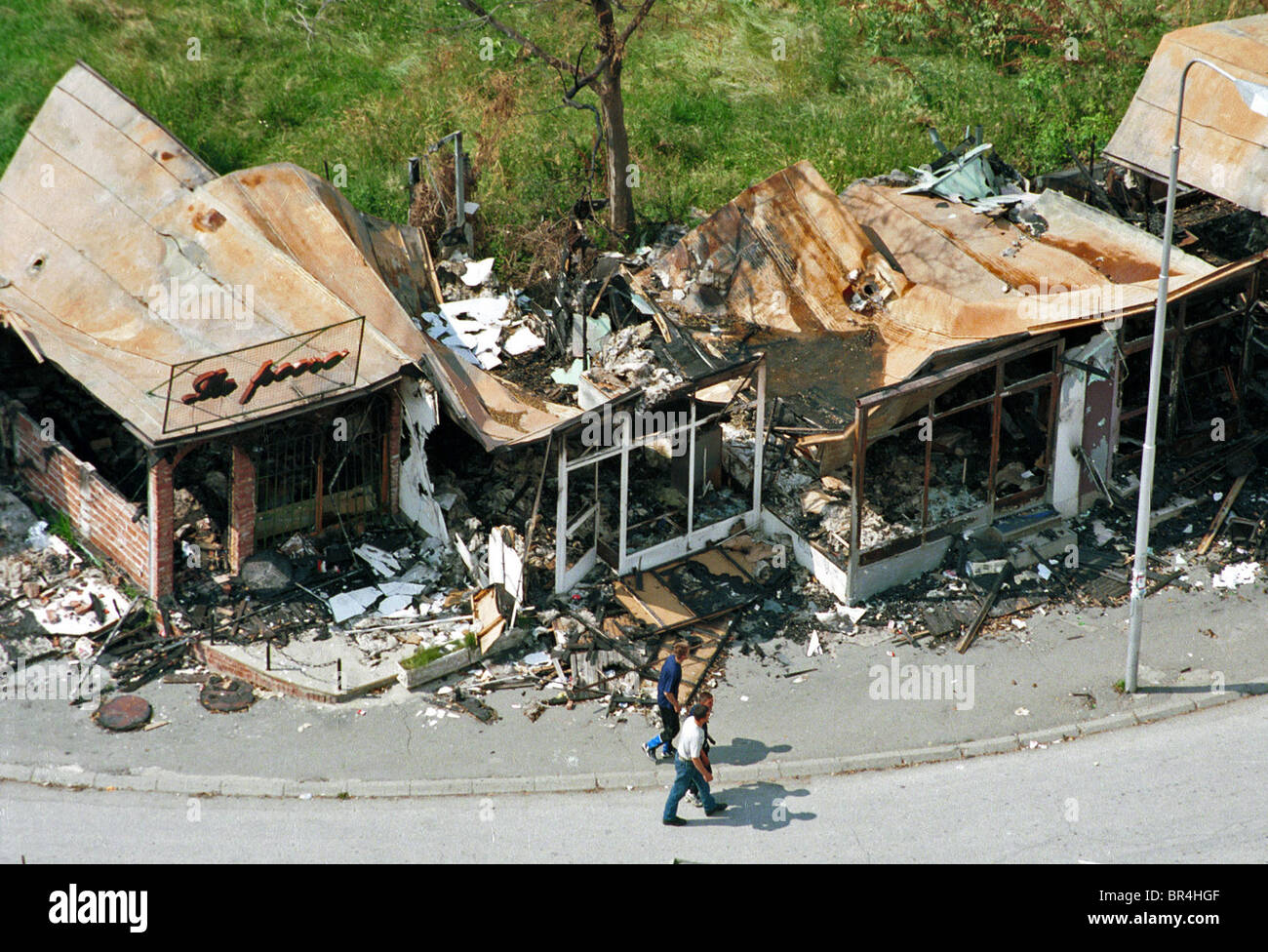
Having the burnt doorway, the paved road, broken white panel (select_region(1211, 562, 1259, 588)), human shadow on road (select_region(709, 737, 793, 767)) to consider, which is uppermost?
the burnt doorway

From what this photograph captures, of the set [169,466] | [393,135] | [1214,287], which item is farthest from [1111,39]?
[169,466]

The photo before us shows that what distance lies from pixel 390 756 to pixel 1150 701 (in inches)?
310

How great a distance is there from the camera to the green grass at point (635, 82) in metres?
23.2

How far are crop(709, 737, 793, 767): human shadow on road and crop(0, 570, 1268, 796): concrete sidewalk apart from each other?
19mm

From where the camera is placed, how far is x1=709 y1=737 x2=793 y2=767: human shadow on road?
1397 cm

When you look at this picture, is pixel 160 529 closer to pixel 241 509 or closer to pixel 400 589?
pixel 241 509

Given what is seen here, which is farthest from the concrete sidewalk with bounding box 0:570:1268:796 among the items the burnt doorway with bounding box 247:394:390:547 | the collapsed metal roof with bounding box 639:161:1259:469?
the collapsed metal roof with bounding box 639:161:1259:469

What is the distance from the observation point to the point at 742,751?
14.1 m

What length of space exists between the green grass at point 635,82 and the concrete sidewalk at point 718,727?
31.8ft

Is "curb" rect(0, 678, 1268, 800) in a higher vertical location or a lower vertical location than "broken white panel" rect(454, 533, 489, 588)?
lower

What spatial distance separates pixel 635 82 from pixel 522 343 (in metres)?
8.12

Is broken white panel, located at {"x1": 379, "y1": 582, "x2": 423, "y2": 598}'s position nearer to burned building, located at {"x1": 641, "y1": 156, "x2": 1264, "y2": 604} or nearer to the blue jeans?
burned building, located at {"x1": 641, "y1": 156, "x2": 1264, "y2": 604}

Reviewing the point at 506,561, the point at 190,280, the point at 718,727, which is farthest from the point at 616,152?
the point at 718,727

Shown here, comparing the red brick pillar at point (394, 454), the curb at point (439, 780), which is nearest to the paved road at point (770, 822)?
the curb at point (439, 780)
